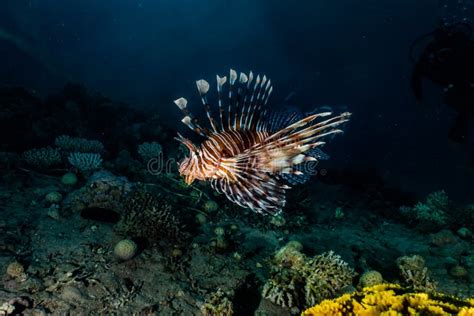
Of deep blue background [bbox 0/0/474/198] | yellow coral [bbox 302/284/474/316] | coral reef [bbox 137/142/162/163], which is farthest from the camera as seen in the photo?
deep blue background [bbox 0/0/474/198]

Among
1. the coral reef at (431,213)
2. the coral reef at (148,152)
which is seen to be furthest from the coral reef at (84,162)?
the coral reef at (431,213)

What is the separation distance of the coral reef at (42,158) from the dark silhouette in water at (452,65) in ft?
29.7

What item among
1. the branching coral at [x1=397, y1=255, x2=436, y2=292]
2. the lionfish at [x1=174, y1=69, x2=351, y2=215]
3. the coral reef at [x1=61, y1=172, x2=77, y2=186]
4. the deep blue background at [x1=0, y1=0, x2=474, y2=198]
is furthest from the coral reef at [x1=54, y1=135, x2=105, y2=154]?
the deep blue background at [x1=0, y1=0, x2=474, y2=198]

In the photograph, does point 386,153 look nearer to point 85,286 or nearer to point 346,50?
point 346,50

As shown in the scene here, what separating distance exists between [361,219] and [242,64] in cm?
6270

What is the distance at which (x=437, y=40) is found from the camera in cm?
775

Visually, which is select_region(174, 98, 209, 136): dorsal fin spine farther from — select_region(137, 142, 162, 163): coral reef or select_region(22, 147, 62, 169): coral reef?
select_region(137, 142, 162, 163): coral reef

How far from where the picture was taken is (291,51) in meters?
67.7

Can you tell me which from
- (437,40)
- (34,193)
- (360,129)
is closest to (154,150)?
(34,193)

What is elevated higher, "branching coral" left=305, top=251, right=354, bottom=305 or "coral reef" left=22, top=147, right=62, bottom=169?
"branching coral" left=305, top=251, right=354, bottom=305

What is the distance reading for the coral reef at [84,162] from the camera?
23.1 ft

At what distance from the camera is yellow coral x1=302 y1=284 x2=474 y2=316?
2084 mm

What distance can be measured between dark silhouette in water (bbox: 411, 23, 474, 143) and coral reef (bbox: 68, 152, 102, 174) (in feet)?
26.9

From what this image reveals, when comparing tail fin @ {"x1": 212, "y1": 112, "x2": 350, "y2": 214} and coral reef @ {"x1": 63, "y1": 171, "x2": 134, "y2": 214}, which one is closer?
tail fin @ {"x1": 212, "y1": 112, "x2": 350, "y2": 214}
